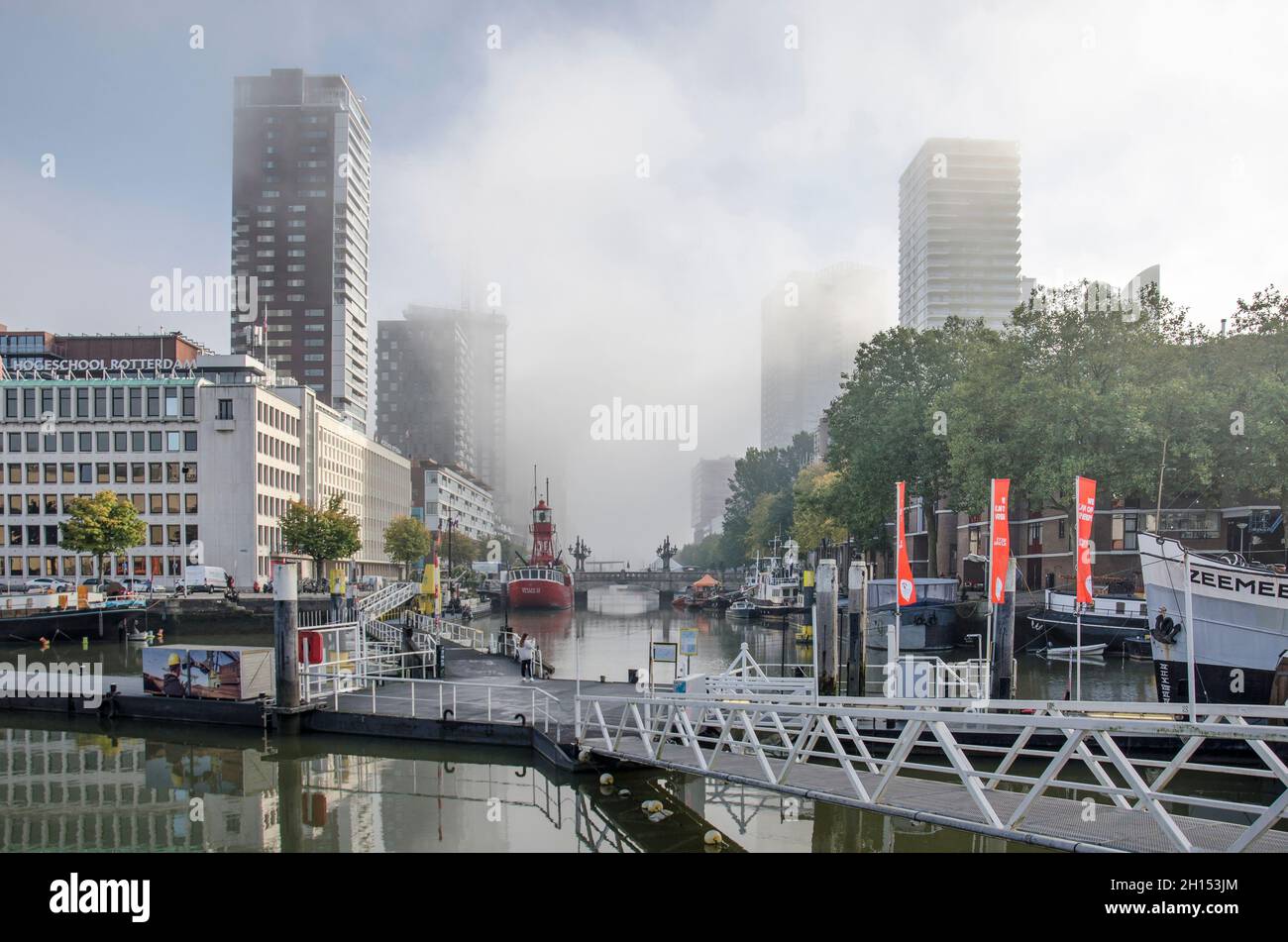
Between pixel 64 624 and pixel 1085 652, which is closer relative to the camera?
pixel 1085 652

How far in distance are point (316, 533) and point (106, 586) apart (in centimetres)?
1929

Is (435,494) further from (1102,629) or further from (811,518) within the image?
(1102,629)

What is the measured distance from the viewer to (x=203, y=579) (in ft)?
271

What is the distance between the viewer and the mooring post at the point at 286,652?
28594 mm

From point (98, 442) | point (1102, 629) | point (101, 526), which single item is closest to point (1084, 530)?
point (1102, 629)

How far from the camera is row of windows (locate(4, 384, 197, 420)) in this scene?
90750mm

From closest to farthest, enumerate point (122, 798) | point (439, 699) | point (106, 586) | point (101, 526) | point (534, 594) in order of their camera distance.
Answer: point (122, 798) → point (439, 699) → point (101, 526) → point (106, 586) → point (534, 594)

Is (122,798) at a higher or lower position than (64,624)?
higher

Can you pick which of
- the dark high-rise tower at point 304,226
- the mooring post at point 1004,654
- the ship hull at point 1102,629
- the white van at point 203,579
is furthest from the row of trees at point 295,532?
the mooring post at point 1004,654

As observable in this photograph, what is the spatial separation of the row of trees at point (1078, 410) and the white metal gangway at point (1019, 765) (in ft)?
83.9
